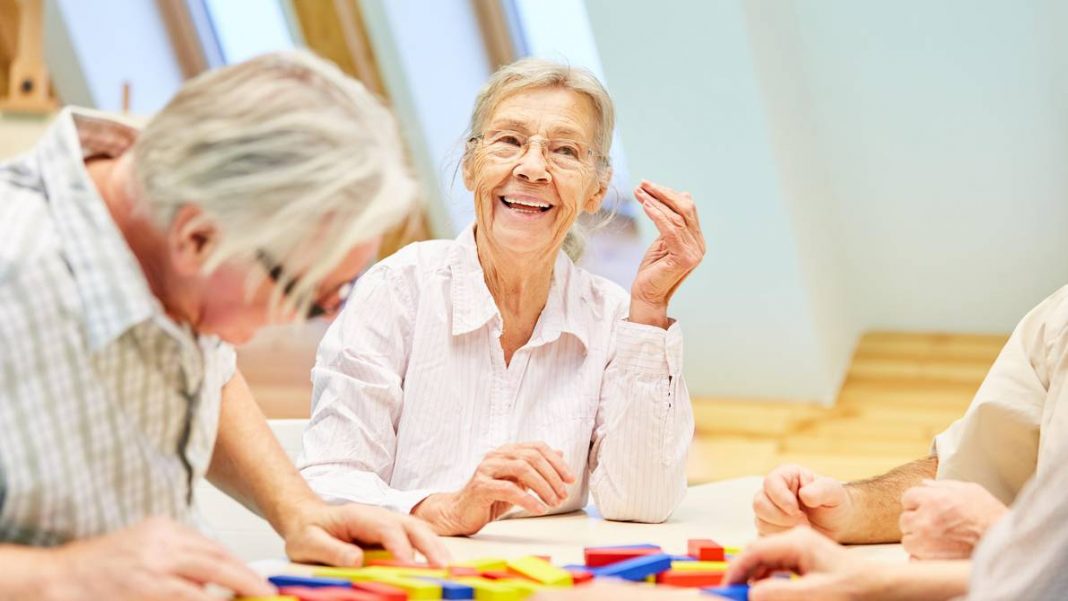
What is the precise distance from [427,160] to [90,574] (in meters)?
5.05

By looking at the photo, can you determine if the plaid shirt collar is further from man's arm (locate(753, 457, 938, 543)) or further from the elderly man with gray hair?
man's arm (locate(753, 457, 938, 543))

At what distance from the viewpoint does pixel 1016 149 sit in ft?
16.5

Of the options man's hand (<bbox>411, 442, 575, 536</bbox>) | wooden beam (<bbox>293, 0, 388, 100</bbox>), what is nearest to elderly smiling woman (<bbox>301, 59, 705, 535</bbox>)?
man's hand (<bbox>411, 442, 575, 536</bbox>)

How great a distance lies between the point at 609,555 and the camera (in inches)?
65.9

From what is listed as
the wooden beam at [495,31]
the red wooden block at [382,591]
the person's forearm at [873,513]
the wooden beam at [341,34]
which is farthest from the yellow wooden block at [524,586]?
the wooden beam at [495,31]

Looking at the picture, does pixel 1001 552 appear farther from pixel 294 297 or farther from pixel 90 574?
pixel 90 574

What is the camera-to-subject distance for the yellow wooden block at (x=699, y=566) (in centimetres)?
158

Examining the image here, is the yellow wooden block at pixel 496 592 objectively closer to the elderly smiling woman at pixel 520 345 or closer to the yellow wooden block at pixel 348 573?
the yellow wooden block at pixel 348 573

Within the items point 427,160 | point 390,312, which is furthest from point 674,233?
point 427,160

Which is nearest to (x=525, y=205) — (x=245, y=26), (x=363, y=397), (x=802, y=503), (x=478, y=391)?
(x=478, y=391)

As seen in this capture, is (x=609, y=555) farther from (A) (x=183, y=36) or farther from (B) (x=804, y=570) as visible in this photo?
(A) (x=183, y=36)

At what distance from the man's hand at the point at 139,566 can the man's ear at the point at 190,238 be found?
0.24 m

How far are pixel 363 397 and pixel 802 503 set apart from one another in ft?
2.45

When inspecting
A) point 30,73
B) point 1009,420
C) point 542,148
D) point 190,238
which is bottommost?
point 1009,420
